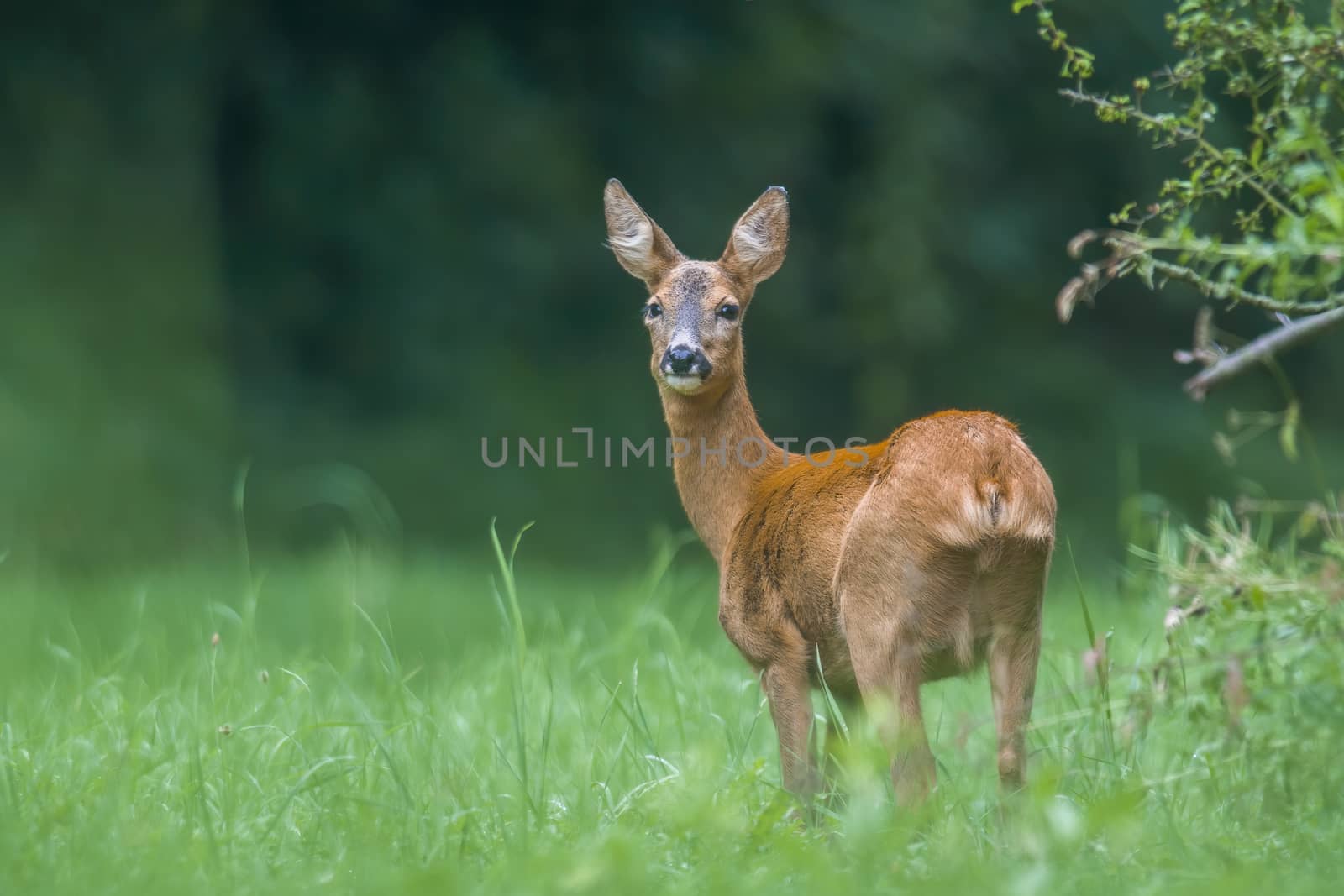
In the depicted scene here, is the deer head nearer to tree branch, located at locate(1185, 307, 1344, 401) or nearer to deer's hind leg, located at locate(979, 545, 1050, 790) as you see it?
deer's hind leg, located at locate(979, 545, 1050, 790)

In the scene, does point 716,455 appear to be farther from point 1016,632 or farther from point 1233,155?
point 1233,155

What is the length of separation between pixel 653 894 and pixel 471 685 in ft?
7.91

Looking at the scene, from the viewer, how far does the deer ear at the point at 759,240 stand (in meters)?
4.32

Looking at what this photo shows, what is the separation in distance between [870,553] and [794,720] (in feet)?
1.62

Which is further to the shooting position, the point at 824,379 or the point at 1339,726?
the point at 824,379

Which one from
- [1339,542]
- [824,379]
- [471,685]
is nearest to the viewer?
[1339,542]

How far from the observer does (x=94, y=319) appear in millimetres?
9758

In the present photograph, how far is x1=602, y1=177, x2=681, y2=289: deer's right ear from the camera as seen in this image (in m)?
4.34

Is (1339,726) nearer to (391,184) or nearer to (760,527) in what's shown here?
(760,527)

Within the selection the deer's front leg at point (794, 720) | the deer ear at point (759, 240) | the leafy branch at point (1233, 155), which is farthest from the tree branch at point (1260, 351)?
the deer ear at point (759, 240)

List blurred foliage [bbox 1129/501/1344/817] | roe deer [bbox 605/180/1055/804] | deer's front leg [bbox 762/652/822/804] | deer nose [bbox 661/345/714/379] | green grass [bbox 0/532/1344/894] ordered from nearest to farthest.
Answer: green grass [bbox 0/532/1344/894] < blurred foliage [bbox 1129/501/1344/817] < roe deer [bbox 605/180/1055/804] < deer's front leg [bbox 762/652/822/804] < deer nose [bbox 661/345/714/379]

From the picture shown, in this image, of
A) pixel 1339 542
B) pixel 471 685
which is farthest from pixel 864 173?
pixel 1339 542

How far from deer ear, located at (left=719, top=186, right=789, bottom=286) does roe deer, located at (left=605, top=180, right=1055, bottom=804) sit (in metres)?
0.25

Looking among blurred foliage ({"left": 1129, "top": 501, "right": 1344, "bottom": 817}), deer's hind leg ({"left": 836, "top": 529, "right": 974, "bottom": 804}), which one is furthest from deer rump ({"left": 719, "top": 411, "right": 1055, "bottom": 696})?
blurred foliage ({"left": 1129, "top": 501, "right": 1344, "bottom": 817})
